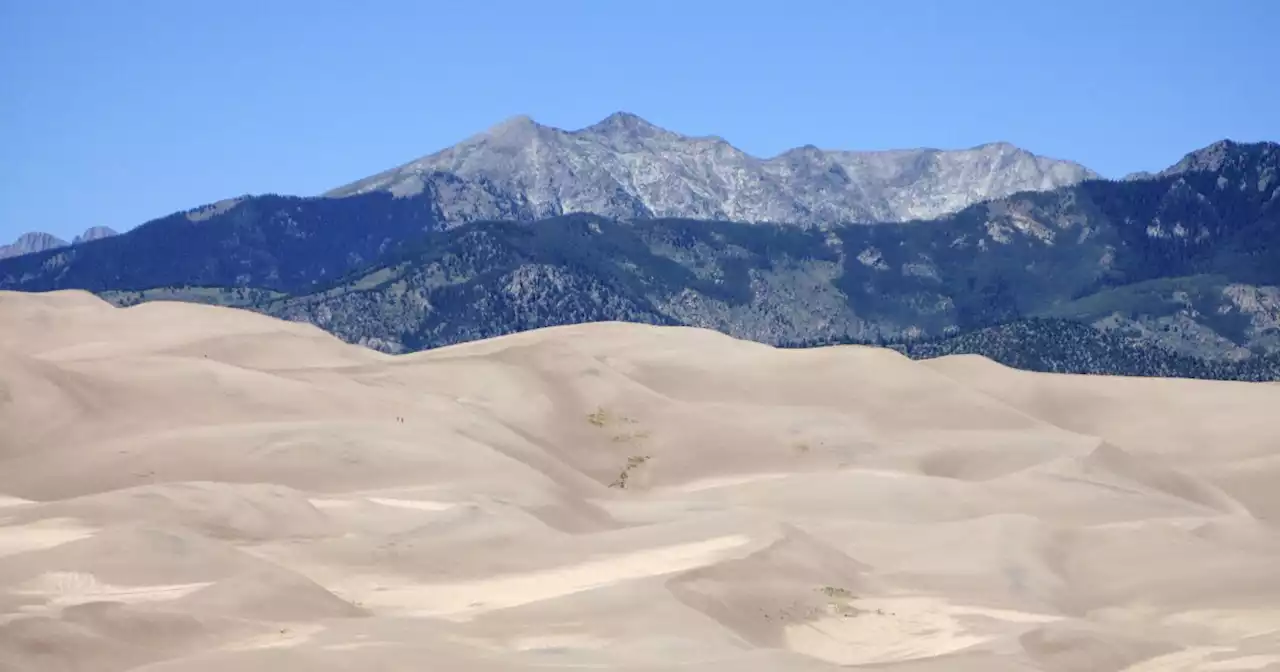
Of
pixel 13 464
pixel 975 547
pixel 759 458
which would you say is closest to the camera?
pixel 13 464

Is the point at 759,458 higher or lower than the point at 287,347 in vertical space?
lower

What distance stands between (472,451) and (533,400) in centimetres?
1327

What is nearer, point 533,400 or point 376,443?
point 376,443

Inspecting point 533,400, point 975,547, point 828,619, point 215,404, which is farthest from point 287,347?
point 828,619

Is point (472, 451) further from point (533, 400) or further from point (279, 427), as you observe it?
point (533, 400)

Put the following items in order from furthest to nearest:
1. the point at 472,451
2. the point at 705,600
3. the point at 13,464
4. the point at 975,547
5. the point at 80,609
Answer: the point at 472,451 → the point at 975,547 → the point at 13,464 → the point at 705,600 → the point at 80,609

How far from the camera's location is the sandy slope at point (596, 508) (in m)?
28.3

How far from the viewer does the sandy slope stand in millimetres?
28281

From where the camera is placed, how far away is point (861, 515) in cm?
5147

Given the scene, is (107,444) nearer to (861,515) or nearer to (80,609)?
(80,609)

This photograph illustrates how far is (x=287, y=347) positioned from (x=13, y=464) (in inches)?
961

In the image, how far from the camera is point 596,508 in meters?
48.8

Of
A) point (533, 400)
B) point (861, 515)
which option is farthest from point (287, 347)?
point (861, 515)

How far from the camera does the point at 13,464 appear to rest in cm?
4216
